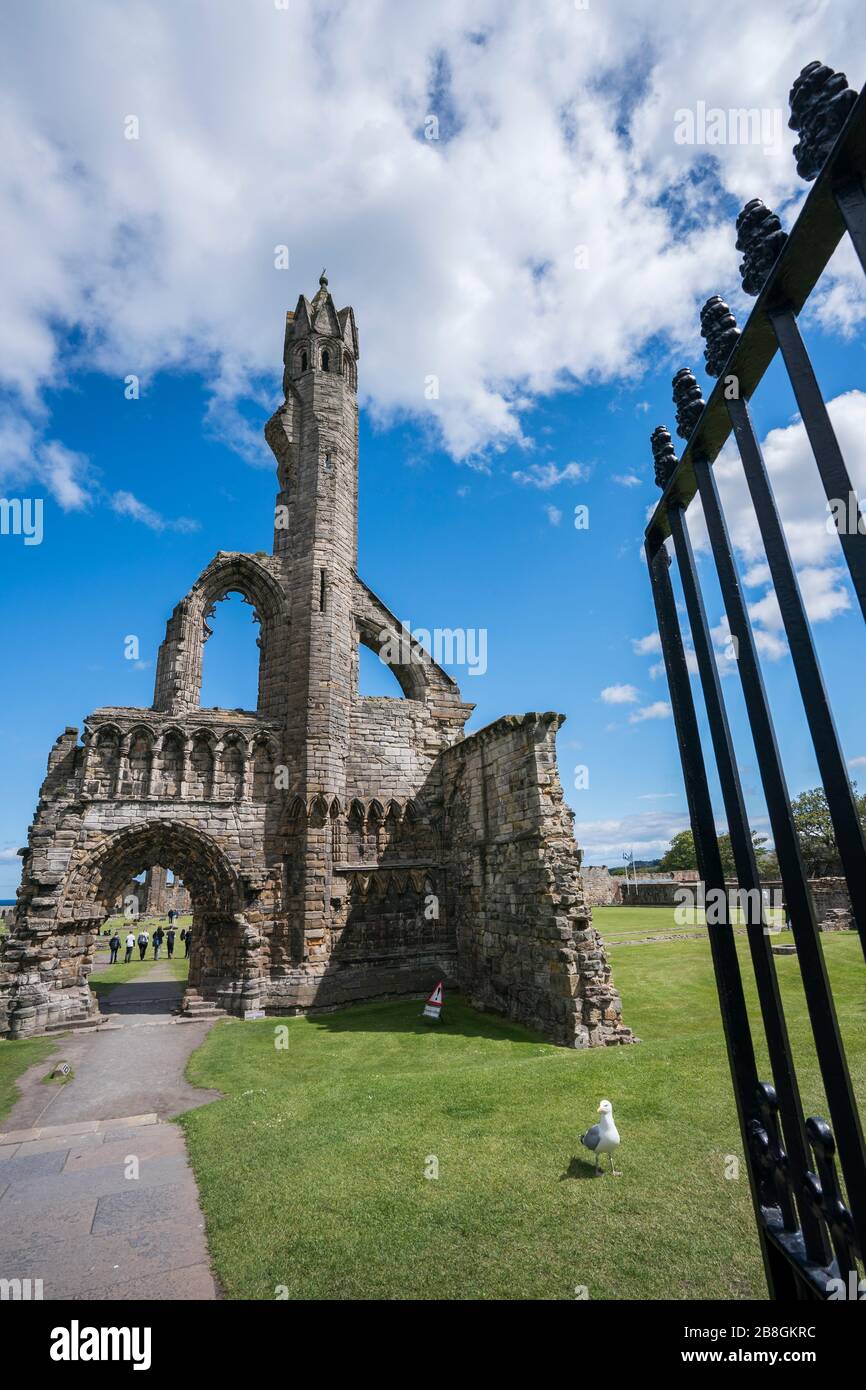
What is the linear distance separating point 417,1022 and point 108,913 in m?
8.70

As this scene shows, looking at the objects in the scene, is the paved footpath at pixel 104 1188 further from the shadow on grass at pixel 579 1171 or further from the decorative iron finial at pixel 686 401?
the decorative iron finial at pixel 686 401

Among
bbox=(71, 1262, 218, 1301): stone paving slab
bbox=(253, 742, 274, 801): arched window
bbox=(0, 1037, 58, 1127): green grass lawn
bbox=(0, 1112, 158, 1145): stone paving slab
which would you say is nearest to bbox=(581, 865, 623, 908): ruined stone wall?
bbox=(253, 742, 274, 801): arched window

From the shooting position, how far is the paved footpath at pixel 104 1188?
189 inches

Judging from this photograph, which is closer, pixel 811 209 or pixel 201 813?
pixel 811 209

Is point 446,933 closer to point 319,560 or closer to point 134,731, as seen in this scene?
point 134,731

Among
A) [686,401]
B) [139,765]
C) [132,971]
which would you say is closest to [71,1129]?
[686,401]

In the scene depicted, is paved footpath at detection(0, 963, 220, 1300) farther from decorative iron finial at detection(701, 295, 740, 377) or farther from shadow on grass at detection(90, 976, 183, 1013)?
decorative iron finial at detection(701, 295, 740, 377)

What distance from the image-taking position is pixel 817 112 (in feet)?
6.77

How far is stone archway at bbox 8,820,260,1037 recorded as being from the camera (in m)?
15.2

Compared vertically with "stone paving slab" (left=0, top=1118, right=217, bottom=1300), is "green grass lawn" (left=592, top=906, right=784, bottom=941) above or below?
above

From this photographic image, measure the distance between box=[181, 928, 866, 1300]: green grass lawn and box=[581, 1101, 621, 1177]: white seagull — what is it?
0.19 metres
